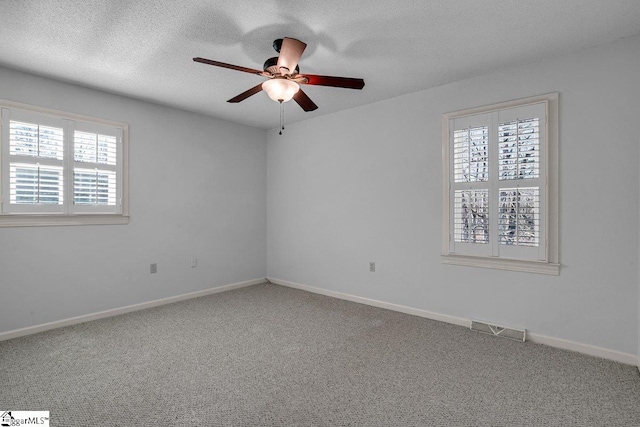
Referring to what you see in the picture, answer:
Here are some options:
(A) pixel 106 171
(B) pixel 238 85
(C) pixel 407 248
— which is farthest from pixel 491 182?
(A) pixel 106 171

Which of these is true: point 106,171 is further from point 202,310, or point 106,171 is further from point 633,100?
point 633,100

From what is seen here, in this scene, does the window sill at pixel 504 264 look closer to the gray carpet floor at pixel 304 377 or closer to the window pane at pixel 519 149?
the gray carpet floor at pixel 304 377

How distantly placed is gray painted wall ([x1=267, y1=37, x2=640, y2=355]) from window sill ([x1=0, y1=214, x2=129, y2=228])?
90.7 inches

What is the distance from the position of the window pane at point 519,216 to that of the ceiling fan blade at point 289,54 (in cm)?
226

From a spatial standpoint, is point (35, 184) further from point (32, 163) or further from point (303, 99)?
point (303, 99)

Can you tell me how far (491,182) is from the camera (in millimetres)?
3268

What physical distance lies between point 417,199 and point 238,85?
2337 mm

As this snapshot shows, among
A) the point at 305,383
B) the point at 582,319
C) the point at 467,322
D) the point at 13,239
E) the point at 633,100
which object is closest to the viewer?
the point at 305,383

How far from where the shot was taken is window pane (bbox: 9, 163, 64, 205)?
3184 millimetres

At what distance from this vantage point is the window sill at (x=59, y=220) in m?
3.17

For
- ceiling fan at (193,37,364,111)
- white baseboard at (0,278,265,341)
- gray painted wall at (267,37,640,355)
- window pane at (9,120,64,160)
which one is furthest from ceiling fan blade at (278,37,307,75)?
white baseboard at (0,278,265,341)

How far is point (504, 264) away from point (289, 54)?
106 inches

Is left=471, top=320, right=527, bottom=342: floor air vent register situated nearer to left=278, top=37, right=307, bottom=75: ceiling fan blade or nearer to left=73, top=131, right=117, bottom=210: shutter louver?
left=278, top=37, right=307, bottom=75: ceiling fan blade

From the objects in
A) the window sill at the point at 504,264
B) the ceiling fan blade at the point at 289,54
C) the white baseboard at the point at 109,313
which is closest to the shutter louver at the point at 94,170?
Result: the white baseboard at the point at 109,313
